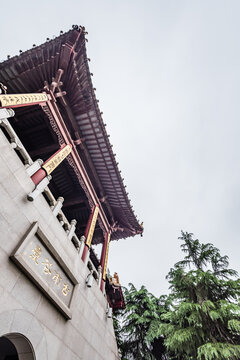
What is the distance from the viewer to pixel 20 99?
541 centimetres

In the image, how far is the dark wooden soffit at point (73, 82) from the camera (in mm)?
6820

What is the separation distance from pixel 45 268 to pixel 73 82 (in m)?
6.47

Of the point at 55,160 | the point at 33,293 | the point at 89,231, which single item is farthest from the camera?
the point at 89,231

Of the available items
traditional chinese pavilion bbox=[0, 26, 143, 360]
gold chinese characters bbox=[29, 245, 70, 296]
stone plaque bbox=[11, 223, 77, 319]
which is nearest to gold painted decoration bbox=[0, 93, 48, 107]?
traditional chinese pavilion bbox=[0, 26, 143, 360]

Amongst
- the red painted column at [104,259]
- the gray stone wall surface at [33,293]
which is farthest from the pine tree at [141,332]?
the gray stone wall surface at [33,293]

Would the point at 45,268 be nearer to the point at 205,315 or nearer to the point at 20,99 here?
the point at 20,99

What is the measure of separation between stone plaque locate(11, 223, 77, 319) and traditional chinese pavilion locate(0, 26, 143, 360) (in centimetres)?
2

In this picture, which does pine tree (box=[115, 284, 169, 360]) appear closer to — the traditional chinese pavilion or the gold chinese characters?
the traditional chinese pavilion

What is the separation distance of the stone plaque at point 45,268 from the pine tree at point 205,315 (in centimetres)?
458

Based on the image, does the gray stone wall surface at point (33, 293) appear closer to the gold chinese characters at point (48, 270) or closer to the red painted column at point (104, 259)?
the gold chinese characters at point (48, 270)

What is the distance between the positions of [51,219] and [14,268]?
1.69 m

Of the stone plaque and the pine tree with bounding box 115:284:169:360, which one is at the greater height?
the pine tree with bounding box 115:284:169:360

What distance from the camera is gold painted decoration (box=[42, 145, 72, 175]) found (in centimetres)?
564

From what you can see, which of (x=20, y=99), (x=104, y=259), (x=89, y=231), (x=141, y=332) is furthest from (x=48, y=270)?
(x=141, y=332)
